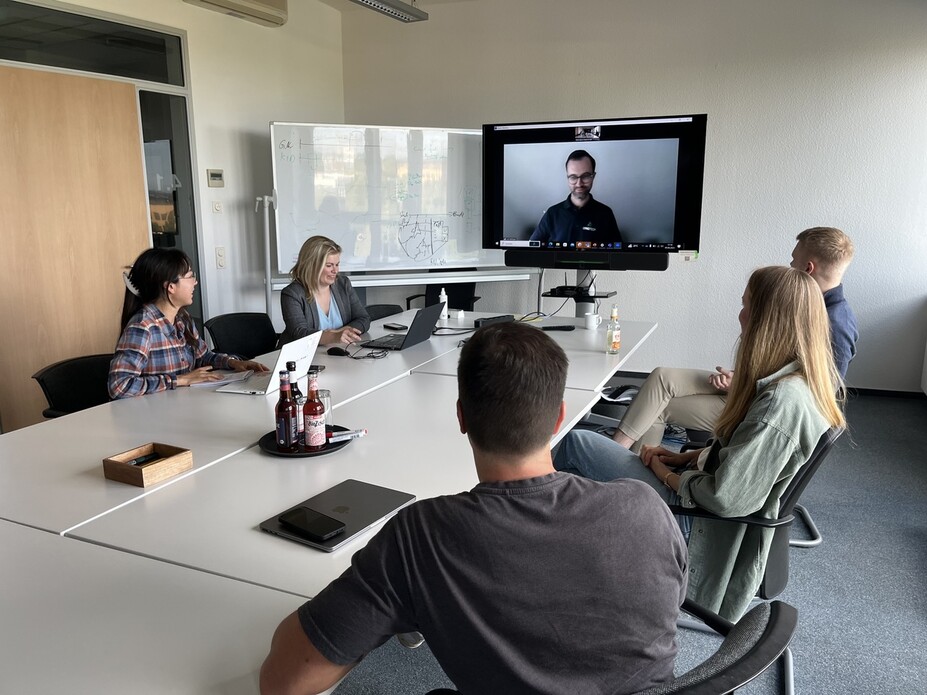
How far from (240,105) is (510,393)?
4768 millimetres

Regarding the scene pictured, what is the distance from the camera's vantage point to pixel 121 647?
108 centimetres

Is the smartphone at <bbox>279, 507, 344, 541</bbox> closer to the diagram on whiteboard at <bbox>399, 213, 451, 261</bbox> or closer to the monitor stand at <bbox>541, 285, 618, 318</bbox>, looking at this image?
the monitor stand at <bbox>541, 285, 618, 318</bbox>

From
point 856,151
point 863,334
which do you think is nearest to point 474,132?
point 856,151

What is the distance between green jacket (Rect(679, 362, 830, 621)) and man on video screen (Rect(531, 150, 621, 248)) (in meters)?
2.59

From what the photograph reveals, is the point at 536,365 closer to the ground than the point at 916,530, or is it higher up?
higher up

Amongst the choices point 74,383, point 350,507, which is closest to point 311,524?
point 350,507

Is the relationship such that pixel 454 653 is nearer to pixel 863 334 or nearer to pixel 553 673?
pixel 553 673

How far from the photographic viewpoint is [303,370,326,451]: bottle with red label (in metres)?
1.89

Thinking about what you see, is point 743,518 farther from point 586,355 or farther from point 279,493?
point 586,355

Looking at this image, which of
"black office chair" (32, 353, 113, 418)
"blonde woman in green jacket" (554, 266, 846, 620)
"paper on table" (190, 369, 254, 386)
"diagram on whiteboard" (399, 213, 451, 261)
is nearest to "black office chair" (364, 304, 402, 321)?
"diagram on whiteboard" (399, 213, 451, 261)

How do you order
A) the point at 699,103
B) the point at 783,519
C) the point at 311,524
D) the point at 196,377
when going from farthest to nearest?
the point at 699,103 → the point at 196,377 → the point at 783,519 → the point at 311,524

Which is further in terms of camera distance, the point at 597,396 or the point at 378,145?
the point at 378,145

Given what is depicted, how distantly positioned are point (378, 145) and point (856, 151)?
3426 millimetres

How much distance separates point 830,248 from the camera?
289 centimetres
